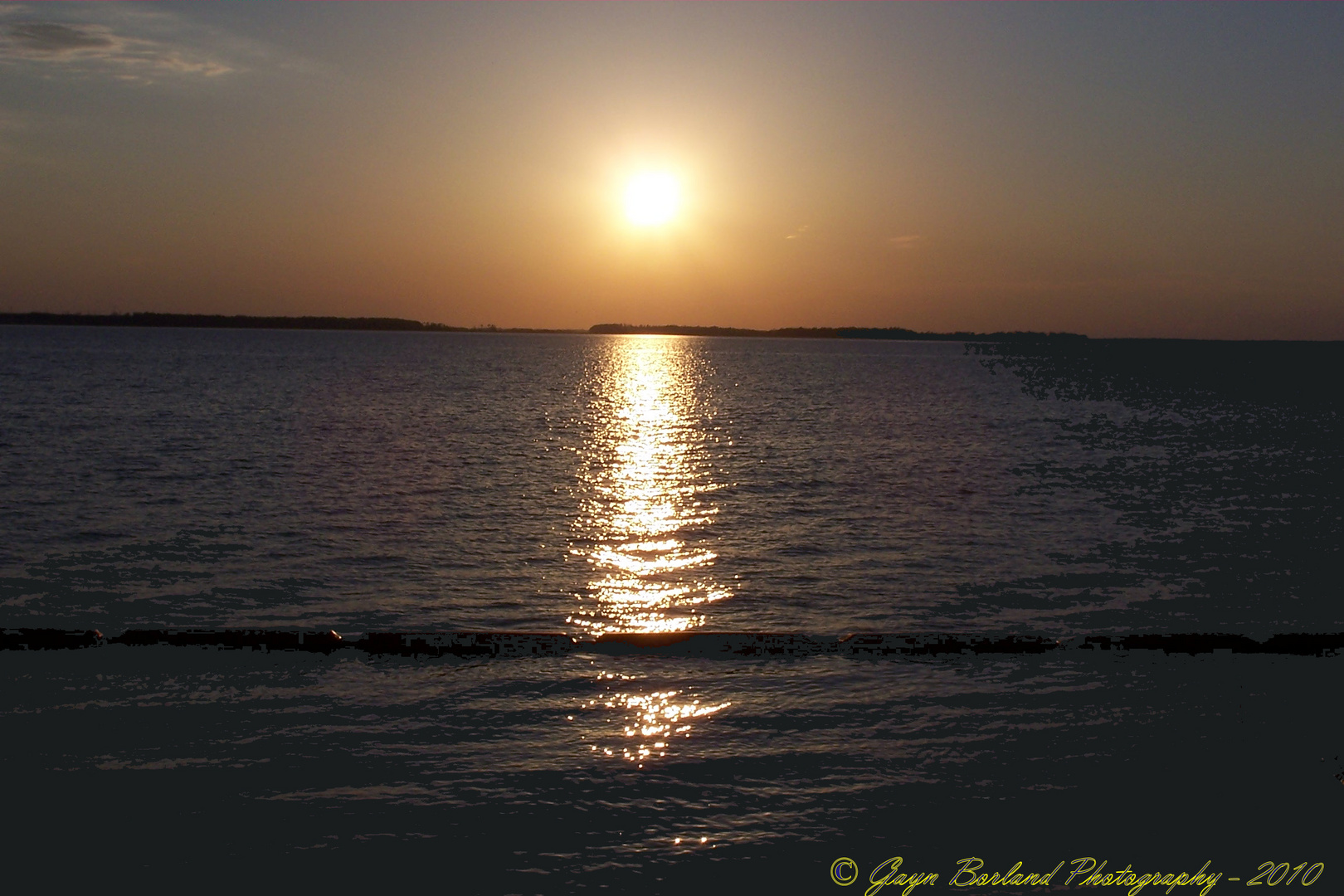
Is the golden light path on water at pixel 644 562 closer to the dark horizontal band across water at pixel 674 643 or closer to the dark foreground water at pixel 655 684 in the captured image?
the dark foreground water at pixel 655 684

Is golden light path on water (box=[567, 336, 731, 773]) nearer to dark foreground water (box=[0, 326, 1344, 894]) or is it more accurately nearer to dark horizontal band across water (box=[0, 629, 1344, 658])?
dark foreground water (box=[0, 326, 1344, 894])

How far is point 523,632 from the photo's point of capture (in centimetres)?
1573

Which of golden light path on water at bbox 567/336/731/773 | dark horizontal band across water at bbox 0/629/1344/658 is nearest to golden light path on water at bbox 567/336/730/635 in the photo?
golden light path on water at bbox 567/336/731/773

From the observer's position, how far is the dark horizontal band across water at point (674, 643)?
15438 millimetres

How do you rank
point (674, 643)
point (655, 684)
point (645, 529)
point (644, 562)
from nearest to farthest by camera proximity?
point (655, 684), point (674, 643), point (644, 562), point (645, 529)

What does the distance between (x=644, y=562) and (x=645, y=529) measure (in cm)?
452

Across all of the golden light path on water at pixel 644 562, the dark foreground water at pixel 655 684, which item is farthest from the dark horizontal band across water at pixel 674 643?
the golden light path on water at pixel 644 562

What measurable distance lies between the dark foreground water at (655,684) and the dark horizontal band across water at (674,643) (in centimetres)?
20

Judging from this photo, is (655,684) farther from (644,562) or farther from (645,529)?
(645,529)

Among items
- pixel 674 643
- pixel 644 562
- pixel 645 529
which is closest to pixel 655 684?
pixel 674 643

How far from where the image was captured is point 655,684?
1438 centimetres

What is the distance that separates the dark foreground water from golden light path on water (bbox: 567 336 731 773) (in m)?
0.12

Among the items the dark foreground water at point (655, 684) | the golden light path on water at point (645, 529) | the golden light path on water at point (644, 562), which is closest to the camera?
the dark foreground water at point (655, 684)

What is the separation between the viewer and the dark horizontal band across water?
50.6 feet
